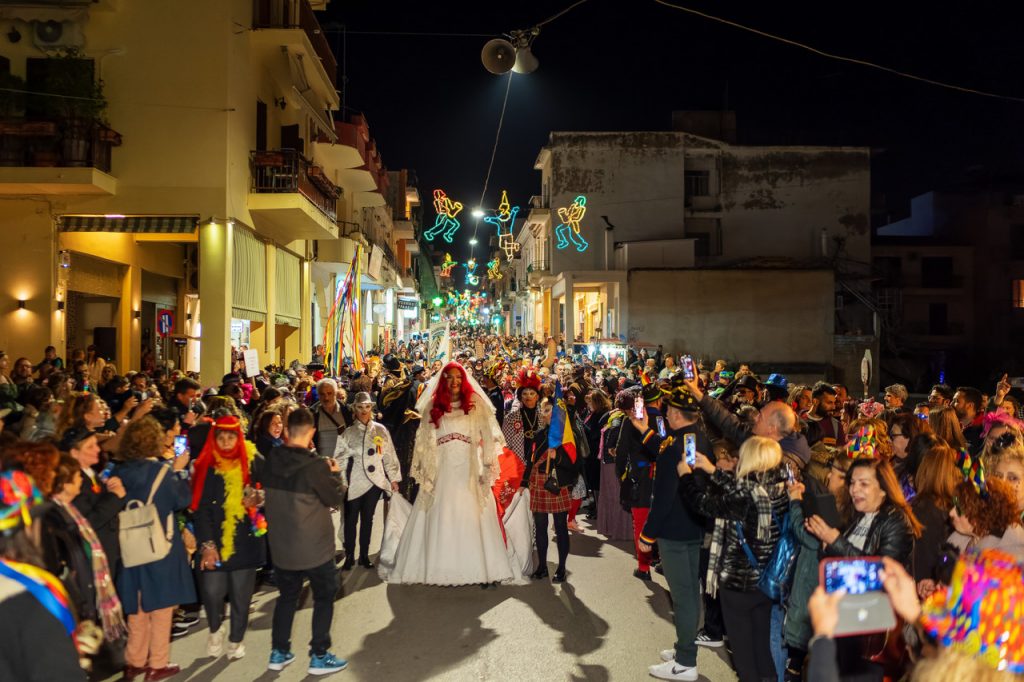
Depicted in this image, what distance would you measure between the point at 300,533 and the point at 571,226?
34252mm

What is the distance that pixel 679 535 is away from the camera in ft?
18.7

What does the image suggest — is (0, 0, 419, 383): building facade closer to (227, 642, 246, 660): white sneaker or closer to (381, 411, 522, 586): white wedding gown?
(381, 411, 522, 586): white wedding gown

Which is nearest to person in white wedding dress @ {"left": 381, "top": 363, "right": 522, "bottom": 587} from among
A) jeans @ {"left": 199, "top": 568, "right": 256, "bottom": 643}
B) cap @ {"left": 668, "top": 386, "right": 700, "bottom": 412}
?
jeans @ {"left": 199, "top": 568, "right": 256, "bottom": 643}

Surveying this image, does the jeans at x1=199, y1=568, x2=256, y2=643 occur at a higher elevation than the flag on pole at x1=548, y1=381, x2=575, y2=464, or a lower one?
lower

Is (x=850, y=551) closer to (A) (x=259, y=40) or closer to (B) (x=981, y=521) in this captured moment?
(B) (x=981, y=521)

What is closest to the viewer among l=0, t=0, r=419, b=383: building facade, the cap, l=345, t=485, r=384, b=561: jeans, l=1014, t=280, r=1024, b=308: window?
the cap

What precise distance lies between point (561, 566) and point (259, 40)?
583 inches

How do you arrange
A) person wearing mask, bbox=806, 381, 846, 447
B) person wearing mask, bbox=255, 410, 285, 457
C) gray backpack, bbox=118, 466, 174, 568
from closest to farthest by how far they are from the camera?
gray backpack, bbox=118, 466, 174, 568
person wearing mask, bbox=255, 410, 285, 457
person wearing mask, bbox=806, 381, 846, 447

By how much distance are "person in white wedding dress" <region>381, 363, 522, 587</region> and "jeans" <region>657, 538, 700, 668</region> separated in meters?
2.46

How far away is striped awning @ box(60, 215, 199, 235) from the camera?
52.1ft

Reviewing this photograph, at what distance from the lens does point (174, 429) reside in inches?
263

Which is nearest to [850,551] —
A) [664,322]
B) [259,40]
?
[259,40]

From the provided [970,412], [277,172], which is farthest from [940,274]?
[970,412]

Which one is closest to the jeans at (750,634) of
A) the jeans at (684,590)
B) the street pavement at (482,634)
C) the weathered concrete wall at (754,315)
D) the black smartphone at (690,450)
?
the jeans at (684,590)
